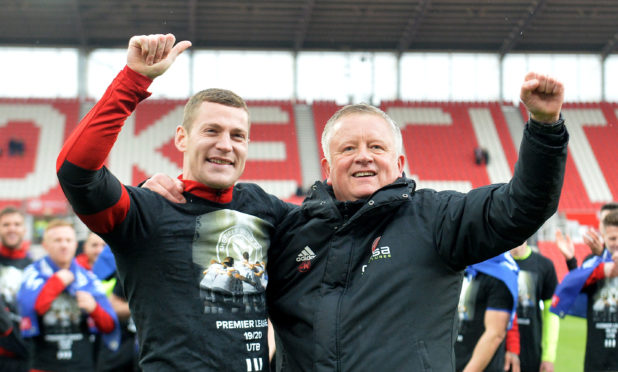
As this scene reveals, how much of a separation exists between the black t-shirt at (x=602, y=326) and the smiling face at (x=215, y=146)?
Answer: 12.8ft

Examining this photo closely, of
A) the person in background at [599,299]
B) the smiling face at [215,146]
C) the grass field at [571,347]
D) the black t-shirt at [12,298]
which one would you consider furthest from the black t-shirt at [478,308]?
the grass field at [571,347]

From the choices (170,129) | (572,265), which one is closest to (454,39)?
(170,129)

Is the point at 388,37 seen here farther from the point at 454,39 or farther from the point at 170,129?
the point at 170,129

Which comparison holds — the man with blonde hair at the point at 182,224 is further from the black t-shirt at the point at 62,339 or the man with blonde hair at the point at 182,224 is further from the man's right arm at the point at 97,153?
the black t-shirt at the point at 62,339

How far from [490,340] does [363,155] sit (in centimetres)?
243

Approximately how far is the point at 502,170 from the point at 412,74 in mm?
6312

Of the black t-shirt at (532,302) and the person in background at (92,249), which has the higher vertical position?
the person in background at (92,249)

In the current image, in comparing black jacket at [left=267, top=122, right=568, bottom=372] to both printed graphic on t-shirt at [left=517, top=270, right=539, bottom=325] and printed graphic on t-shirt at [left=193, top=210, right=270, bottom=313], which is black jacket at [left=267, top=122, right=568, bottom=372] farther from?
printed graphic on t-shirt at [left=517, top=270, right=539, bottom=325]

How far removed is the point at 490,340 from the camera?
179 inches

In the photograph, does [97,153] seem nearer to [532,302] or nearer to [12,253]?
[12,253]

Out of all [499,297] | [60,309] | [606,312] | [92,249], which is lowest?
[606,312]

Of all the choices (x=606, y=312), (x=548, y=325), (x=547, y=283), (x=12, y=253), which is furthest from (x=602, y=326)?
(x=12, y=253)

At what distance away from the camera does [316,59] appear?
94.4ft

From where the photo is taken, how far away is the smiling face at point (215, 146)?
2787 millimetres
